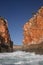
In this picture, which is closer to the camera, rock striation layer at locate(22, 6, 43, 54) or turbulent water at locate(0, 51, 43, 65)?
turbulent water at locate(0, 51, 43, 65)

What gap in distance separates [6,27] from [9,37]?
11.4ft

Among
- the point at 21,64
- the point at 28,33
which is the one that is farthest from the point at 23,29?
the point at 21,64

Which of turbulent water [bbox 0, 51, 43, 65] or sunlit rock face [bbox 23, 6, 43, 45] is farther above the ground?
sunlit rock face [bbox 23, 6, 43, 45]

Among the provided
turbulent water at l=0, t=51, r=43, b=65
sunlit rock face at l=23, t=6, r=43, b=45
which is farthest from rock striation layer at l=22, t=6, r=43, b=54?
turbulent water at l=0, t=51, r=43, b=65

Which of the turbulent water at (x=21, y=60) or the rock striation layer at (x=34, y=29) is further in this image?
the rock striation layer at (x=34, y=29)

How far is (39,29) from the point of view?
2756 inches

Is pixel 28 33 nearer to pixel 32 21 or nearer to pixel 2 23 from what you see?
pixel 32 21

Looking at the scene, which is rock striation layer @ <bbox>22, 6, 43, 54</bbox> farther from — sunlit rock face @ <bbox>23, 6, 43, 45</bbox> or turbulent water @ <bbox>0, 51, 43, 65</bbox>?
turbulent water @ <bbox>0, 51, 43, 65</bbox>

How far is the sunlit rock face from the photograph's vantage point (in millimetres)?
69188

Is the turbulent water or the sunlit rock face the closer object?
the turbulent water

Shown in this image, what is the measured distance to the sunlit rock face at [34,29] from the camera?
69.2m

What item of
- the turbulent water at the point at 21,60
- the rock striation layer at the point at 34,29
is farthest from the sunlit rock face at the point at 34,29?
the turbulent water at the point at 21,60

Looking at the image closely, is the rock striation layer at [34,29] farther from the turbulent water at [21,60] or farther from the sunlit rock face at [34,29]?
the turbulent water at [21,60]

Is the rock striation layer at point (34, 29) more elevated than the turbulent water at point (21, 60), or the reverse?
the rock striation layer at point (34, 29)
